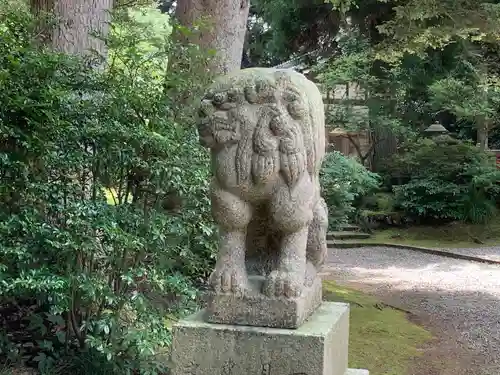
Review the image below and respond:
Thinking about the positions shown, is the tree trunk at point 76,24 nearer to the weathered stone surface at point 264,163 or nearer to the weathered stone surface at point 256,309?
the weathered stone surface at point 264,163

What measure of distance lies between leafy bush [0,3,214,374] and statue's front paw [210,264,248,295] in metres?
1.09

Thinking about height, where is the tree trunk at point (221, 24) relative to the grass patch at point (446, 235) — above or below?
above

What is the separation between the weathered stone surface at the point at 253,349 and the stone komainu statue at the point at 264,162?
0.17m

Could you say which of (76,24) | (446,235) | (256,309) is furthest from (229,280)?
(446,235)

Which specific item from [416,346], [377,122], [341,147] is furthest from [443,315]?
[341,147]

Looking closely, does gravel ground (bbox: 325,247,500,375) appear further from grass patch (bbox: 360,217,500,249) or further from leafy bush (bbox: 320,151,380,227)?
leafy bush (bbox: 320,151,380,227)

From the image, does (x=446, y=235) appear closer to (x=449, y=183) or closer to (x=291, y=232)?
(x=449, y=183)

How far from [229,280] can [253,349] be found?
0.31m

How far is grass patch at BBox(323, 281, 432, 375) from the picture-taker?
5879 millimetres

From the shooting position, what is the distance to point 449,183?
47.8ft

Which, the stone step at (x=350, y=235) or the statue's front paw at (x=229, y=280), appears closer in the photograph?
the statue's front paw at (x=229, y=280)

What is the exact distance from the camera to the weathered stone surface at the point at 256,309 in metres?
2.86

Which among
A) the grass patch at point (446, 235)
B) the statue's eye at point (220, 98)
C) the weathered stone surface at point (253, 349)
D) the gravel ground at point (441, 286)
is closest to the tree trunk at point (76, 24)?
the statue's eye at point (220, 98)

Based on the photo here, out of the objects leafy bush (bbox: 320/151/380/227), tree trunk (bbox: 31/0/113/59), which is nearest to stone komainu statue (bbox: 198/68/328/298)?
tree trunk (bbox: 31/0/113/59)
